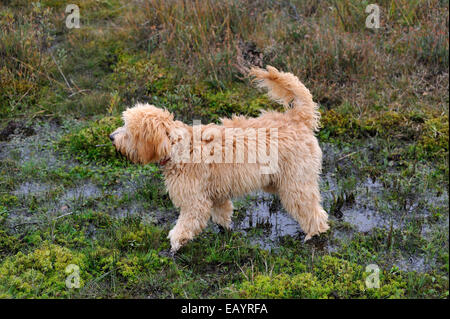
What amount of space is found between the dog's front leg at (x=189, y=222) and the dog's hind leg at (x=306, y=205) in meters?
0.78

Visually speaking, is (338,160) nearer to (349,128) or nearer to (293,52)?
(349,128)

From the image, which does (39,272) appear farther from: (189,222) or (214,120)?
(214,120)

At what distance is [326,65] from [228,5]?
2004 mm

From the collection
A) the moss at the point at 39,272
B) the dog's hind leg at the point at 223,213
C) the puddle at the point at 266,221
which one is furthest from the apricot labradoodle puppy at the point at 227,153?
the moss at the point at 39,272

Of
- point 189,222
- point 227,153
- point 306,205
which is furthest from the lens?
point 306,205

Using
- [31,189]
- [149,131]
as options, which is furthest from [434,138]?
[31,189]

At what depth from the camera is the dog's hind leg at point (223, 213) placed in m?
5.13

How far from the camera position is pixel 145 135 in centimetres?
436

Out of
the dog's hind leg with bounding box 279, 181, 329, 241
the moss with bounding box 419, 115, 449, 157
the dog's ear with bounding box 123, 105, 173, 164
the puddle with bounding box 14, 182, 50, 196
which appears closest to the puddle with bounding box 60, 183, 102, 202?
the puddle with bounding box 14, 182, 50, 196

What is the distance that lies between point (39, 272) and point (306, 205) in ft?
8.46

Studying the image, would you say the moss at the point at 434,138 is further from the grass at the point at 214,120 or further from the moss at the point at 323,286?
the moss at the point at 323,286

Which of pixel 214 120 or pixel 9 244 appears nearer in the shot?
pixel 9 244

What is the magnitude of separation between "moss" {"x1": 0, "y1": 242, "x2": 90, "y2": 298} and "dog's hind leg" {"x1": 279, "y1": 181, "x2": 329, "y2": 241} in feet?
6.67
